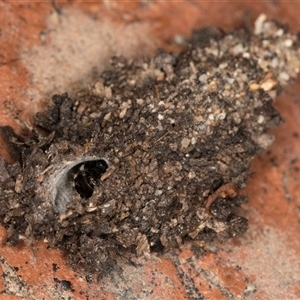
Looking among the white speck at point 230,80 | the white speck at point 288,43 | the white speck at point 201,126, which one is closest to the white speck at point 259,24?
the white speck at point 288,43

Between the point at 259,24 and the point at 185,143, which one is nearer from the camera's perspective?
the point at 185,143

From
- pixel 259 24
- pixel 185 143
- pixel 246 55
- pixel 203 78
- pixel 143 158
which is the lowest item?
pixel 143 158

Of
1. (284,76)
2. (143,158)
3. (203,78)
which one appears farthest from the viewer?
(284,76)

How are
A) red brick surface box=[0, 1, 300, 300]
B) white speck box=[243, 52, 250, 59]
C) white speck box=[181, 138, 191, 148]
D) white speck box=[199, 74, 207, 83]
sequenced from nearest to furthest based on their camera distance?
1. red brick surface box=[0, 1, 300, 300]
2. white speck box=[181, 138, 191, 148]
3. white speck box=[199, 74, 207, 83]
4. white speck box=[243, 52, 250, 59]

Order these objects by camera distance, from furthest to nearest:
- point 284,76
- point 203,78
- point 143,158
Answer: point 284,76 → point 203,78 → point 143,158

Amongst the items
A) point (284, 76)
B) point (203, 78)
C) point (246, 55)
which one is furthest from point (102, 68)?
point (284, 76)

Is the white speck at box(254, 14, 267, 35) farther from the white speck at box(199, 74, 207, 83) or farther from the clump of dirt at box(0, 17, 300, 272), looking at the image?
the white speck at box(199, 74, 207, 83)

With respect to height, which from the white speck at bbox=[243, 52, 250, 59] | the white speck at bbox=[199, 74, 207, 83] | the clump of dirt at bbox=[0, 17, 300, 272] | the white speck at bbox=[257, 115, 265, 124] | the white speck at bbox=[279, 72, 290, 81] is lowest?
the clump of dirt at bbox=[0, 17, 300, 272]

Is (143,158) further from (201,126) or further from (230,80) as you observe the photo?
(230,80)

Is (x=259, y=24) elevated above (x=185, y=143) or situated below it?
above

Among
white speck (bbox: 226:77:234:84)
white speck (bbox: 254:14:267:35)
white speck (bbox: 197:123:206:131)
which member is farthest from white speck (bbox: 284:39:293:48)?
white speck (bbox: 197:123:206:131)
